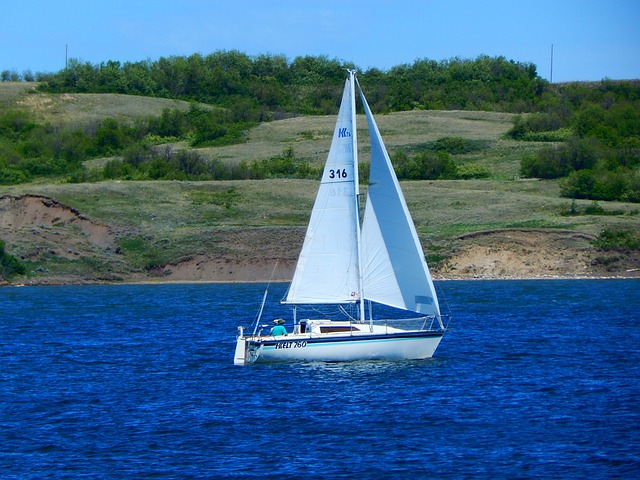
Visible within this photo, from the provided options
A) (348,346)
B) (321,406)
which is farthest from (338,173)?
(321,406)

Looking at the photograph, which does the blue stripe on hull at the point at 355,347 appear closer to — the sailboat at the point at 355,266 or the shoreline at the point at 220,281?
the sailboat at the point at 355,266

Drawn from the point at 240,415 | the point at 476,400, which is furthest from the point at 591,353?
the point at 240,415

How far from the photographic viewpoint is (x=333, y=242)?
36469 mm

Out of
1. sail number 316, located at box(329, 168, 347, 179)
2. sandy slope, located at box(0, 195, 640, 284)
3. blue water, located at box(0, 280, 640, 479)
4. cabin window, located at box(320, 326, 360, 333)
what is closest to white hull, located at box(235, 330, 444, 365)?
blue water, located at box(0, 280, 640, 479)

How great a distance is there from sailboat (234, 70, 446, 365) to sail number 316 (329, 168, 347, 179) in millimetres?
30

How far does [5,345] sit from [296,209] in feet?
138

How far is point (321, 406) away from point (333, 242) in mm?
7127

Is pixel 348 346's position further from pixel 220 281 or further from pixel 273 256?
pixel 220 281

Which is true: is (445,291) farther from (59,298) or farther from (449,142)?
(449,142)

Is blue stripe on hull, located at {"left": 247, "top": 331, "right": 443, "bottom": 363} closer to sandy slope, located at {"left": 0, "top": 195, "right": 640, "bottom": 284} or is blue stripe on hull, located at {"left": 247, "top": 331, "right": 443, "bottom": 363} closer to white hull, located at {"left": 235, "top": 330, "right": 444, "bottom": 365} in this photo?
white hull, located at {"left": 235, "top": 330, "right": 444, "bottom": 365}

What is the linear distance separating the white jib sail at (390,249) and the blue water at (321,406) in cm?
205

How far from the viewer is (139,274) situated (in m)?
75.6

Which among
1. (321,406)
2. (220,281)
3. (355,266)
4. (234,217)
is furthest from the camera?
(234,217)

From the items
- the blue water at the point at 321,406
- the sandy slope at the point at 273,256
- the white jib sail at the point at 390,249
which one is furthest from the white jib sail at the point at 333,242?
the sandy slope at the point at 273,256
